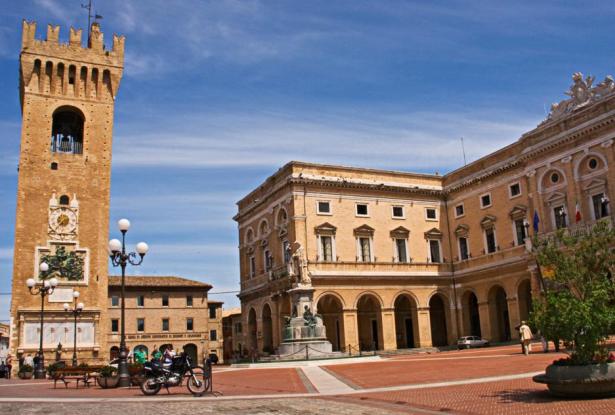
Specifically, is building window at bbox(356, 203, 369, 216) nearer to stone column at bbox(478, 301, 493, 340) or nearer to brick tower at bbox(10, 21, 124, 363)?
stone column at bbox(478, 301, 493, 340)

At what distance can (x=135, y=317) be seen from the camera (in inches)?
2594

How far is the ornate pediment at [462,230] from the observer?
47.9 meters

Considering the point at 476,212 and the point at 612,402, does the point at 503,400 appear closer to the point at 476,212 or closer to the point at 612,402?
the point at 612,402


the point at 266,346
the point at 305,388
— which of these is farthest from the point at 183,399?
the point at 266,346

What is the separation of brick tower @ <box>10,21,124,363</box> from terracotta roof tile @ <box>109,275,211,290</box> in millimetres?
22401

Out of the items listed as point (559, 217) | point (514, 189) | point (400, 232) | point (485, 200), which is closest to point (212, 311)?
point (400, 232)

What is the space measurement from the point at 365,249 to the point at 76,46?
85.2 ft

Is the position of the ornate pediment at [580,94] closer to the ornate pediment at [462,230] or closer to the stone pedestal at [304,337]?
the ornate pediment at [462,230]

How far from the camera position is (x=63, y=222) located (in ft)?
143

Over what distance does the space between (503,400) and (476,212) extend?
36.7 m

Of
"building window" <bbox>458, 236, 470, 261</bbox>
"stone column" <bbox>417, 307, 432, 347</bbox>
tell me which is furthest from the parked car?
"building window" <bbox>458, 236, 470, 261</bbox>

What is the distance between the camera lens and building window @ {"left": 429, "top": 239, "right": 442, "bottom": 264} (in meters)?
48.8

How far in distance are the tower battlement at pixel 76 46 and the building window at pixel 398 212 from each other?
2357 cm

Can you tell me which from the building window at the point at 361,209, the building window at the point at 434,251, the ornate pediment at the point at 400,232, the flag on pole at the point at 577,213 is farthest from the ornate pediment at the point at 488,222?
the building window at the point at 361,209
